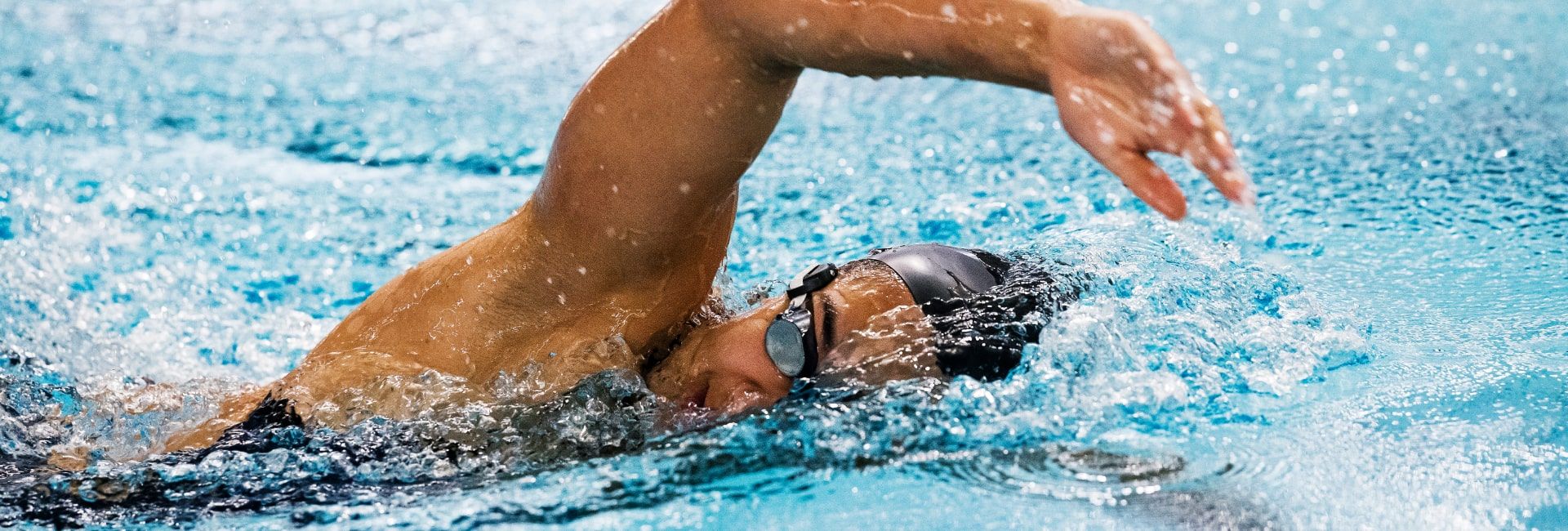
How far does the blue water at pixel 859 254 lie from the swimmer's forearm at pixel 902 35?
1.87 ft

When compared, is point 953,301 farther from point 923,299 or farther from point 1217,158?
point 1217,158

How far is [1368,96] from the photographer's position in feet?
13.9

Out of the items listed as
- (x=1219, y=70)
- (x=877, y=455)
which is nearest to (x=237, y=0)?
(x=1219, y=70)

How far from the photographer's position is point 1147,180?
1113mm

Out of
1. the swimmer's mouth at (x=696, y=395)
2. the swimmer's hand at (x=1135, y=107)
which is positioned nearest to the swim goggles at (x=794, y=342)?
the swimmer's mouth at (x=696, y=395)

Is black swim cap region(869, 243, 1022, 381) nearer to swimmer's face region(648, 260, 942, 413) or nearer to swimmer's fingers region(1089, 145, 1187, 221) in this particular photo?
swimmer's face region(648, 260, 942, 413)

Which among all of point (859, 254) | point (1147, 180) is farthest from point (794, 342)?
point (859, 254)

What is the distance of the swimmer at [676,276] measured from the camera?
4.53 feet

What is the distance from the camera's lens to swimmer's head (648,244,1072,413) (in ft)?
6.04

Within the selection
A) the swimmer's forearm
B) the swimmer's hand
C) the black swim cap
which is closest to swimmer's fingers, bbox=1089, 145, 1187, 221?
the swimmer's hand

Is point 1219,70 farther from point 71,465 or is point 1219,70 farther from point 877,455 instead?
point 71,465

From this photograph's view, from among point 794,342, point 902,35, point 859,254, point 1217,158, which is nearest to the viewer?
point 1217,158

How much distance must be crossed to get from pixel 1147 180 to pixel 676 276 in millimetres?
855

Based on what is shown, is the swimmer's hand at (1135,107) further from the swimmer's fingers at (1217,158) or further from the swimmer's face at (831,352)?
the swimmer's face at (831,352)
